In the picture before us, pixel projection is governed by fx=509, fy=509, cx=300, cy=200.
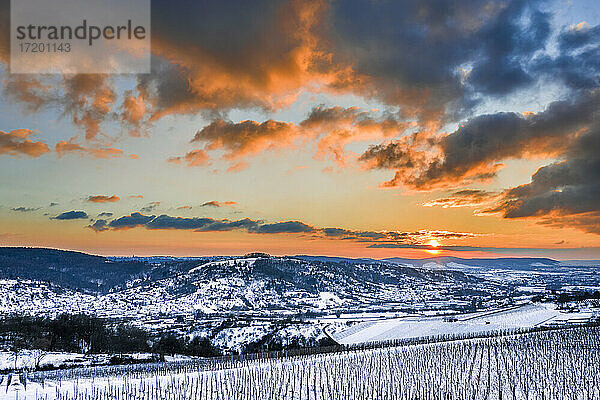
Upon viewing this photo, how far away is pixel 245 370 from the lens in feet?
248

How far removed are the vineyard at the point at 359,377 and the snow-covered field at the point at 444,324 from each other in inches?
1693

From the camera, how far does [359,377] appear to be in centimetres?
6938

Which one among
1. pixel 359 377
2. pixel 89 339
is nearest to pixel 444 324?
pixel 359 377

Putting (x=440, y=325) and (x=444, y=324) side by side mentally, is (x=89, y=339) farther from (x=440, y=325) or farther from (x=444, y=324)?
(x=444, y=324)

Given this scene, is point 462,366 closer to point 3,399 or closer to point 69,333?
point 3,399

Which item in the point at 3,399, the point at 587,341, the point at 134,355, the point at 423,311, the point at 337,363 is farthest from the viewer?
the point at 423,311

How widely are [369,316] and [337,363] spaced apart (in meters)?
109

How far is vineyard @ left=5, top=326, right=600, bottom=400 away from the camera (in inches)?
2320

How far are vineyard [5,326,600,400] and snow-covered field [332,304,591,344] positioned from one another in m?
43.0

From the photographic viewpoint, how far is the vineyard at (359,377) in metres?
58.9

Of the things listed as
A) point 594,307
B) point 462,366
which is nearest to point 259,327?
point 462,366

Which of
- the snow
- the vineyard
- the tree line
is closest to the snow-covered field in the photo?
the snow

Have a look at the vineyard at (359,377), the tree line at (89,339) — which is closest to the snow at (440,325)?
the tree line at (89,339)

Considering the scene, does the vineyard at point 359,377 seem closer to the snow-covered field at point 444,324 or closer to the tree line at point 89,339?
the tree line at point 89,339
